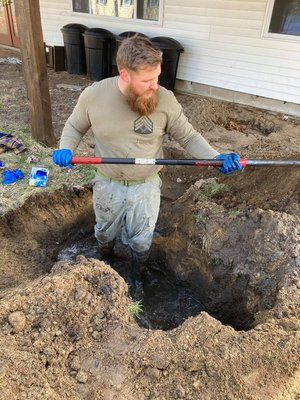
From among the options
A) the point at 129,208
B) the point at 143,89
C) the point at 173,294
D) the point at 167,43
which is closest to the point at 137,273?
the point at 173,294

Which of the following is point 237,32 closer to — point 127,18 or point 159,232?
point 127,18

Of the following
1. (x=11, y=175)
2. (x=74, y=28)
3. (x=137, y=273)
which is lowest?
(x=137, y=273)

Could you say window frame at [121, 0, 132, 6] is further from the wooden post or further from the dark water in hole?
the dark water in hole

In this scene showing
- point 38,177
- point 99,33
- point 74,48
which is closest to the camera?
point 38,177

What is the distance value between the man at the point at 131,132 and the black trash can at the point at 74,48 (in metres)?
7.08

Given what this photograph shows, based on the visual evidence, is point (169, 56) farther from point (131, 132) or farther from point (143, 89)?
point (143, 89)

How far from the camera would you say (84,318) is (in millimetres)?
2416

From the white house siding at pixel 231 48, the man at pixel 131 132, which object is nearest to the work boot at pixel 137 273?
the man at pixel 131 132

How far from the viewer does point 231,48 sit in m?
7.26

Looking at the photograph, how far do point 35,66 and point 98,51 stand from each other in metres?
4.14

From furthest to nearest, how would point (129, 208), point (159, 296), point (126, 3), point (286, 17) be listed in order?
point (126, 3), point (286, 17), point (159, 296), point (129, 208)

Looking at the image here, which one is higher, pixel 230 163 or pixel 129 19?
pixel 129 19

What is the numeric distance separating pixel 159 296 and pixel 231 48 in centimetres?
546

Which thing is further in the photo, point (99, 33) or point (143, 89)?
point (99, 33)
